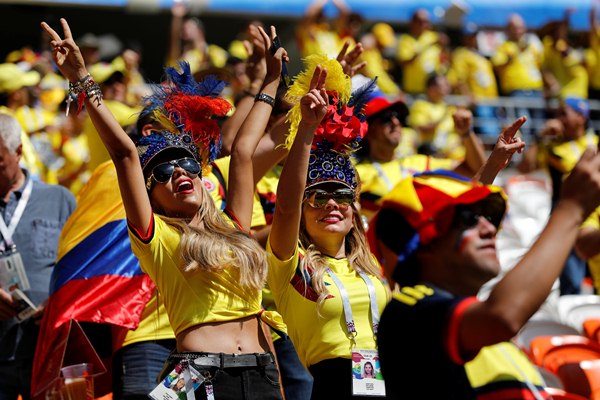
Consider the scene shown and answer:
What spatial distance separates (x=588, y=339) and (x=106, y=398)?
2.63 meters

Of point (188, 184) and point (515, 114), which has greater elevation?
point (515, 114)

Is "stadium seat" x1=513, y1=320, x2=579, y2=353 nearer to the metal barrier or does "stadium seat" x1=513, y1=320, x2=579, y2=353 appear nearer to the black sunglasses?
the black sunglasses

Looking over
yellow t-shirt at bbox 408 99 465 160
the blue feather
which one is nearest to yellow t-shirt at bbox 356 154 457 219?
the blue feather

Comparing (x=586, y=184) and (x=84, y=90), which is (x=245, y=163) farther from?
(x=586, y=184)

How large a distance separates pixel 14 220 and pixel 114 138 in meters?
2.02

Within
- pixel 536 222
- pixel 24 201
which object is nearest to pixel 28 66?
pixel 24 201

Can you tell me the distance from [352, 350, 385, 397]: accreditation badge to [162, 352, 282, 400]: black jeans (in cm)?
33

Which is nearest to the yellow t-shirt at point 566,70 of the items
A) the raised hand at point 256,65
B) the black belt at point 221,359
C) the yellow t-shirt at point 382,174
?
the yellow t-shirt at point 382,174

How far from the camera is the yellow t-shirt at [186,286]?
4035 millimetres

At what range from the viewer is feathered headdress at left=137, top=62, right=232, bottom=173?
14.8 feet

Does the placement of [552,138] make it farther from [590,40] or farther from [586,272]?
[590,40]

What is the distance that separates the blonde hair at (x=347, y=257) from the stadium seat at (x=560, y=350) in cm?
145

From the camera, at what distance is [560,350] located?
5527 mm

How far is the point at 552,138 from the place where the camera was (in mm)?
8711
